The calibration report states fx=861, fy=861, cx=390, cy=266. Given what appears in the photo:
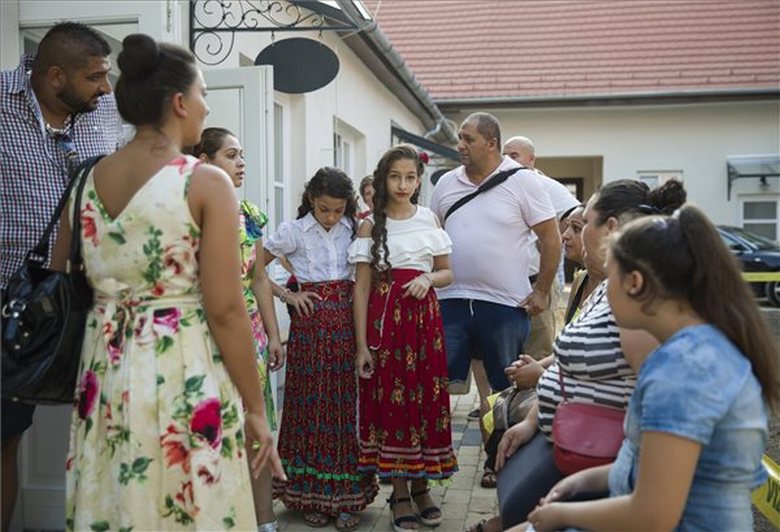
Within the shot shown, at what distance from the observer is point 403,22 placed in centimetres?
2128

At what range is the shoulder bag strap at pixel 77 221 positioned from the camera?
2283 millimetres

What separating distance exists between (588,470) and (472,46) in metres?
19.0

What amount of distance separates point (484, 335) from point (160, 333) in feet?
8.97

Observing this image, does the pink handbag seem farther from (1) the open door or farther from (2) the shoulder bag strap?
(1) the open door

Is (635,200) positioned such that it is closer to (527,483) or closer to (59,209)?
(527,483)

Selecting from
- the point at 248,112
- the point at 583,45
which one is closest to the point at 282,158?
the point at 248,112

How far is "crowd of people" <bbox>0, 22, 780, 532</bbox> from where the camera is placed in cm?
197

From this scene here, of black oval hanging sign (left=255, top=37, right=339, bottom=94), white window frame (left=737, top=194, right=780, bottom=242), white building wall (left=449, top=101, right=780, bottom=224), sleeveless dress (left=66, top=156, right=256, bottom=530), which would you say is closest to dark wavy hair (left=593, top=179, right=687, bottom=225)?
sleeveless dress (left=66, top=156, right=256, bottom=530)

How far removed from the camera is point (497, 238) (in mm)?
4688

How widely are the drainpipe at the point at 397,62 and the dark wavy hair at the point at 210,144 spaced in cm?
295

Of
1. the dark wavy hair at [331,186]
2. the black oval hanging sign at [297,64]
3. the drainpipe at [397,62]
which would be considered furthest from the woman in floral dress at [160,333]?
the drainpipe at [397,62]

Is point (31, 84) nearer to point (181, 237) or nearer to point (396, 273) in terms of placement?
point (181, 237)

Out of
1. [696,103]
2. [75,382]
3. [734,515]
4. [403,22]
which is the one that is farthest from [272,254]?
[403,22]

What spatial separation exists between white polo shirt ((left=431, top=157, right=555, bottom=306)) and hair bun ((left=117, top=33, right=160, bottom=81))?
8.89 ft
